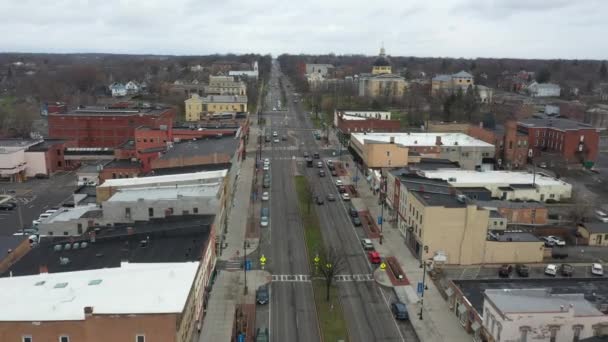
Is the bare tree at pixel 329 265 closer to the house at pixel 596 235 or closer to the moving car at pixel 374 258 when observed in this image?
the moving car at pixel 374 258

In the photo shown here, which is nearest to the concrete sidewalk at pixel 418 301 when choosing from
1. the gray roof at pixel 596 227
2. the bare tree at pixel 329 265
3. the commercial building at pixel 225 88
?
the bare tree at pixel 329 265

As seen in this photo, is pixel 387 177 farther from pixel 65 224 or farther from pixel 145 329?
pixel 145 329

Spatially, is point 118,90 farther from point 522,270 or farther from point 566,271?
point 566,271

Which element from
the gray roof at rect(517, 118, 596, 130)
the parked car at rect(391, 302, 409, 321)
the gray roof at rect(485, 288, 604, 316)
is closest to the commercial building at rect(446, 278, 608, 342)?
the gray roof at rect(485, 288, 604, 316)

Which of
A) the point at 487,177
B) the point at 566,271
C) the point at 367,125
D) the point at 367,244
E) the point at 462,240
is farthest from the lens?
the point at 367,125

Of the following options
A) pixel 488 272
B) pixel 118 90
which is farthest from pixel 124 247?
pixel 118 90

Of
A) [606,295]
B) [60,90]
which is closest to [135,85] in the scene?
[60,90]
